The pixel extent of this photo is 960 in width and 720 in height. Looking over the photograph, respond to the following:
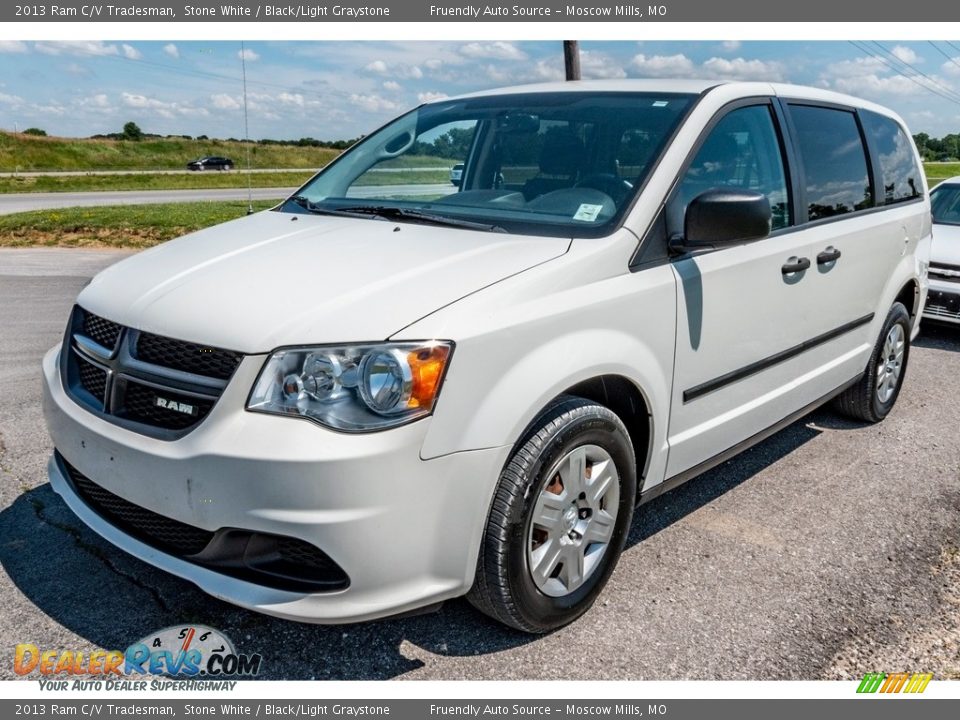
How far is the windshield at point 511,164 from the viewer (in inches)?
126

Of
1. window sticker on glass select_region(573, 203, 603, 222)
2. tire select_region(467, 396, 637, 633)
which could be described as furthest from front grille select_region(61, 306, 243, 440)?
window sticker on glass select_region(573, 203, 603, 222)

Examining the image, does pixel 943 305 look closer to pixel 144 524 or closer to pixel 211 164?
pixel 144 524

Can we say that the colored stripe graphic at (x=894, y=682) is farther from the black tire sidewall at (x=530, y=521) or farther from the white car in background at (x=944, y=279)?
the white car in background at (x=944, y=279)

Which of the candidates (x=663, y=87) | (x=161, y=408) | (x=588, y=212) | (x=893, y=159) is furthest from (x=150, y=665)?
(x=893, y=159)

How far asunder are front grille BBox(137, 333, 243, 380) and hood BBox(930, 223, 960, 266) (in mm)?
6843

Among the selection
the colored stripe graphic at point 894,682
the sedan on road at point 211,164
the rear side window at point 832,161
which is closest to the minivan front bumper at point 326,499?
the colored stripe graphic at point 894,682

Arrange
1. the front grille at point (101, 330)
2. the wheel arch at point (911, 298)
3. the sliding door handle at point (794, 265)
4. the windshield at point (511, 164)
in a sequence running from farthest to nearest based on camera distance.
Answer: the wheel arch at point (911, 298), the sliding door handle at point (794, 265), the windshield at point (511, 164), the front grille at point (101, 330)

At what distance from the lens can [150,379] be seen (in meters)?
2.59

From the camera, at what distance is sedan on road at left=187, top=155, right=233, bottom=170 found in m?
52.9

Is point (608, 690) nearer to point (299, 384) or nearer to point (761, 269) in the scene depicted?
point (299, 384)

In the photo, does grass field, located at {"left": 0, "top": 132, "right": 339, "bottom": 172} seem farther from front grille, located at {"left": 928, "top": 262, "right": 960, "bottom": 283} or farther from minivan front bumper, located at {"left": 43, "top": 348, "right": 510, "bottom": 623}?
minivan front bumper, located at {"left": 43, "top": 348, "right": 510, "bottom": 623}

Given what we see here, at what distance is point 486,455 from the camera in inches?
96.6

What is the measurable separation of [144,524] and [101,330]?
2.28 ft

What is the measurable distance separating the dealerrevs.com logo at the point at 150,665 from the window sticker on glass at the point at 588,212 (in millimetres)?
1863
